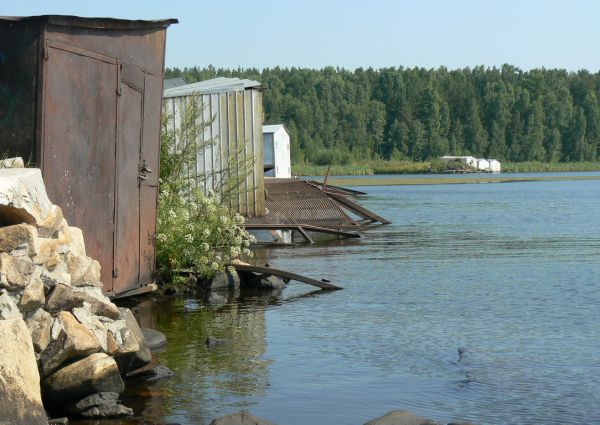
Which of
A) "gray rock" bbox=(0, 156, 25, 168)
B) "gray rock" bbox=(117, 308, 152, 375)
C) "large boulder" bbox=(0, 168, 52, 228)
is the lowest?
"gray rock" bbox=(117, 308, 152, 375)

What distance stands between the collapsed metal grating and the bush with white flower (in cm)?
1001

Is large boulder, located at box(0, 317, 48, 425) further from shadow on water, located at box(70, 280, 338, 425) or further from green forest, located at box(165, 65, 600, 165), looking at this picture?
green forest, located at box(165, 65, 600, 165)

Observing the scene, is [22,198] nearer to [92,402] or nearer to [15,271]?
[15,271]

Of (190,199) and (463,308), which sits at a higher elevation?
(190,199)

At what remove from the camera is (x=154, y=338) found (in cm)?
1092

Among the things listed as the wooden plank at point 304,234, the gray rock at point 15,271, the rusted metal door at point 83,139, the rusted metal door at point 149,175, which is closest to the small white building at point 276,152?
the wooden plank at point 304,234

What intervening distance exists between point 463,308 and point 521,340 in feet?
8.65

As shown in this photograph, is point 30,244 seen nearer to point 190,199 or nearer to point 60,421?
point 60,421

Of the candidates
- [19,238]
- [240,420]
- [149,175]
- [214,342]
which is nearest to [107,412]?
[240,420]

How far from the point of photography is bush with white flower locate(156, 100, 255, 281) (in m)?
15.0

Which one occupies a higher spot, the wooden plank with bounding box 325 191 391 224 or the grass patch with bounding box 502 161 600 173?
the wooden plank with bounding box 325 191 391 224

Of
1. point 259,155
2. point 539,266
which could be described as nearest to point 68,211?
point 539,266

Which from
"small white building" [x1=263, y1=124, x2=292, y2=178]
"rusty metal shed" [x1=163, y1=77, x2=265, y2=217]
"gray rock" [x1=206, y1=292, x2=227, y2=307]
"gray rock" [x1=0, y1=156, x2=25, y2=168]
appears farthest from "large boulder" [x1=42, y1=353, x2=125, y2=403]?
"small white building" [x1=263, y1=124, x2=292, y2=178]

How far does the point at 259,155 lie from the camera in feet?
77.9
